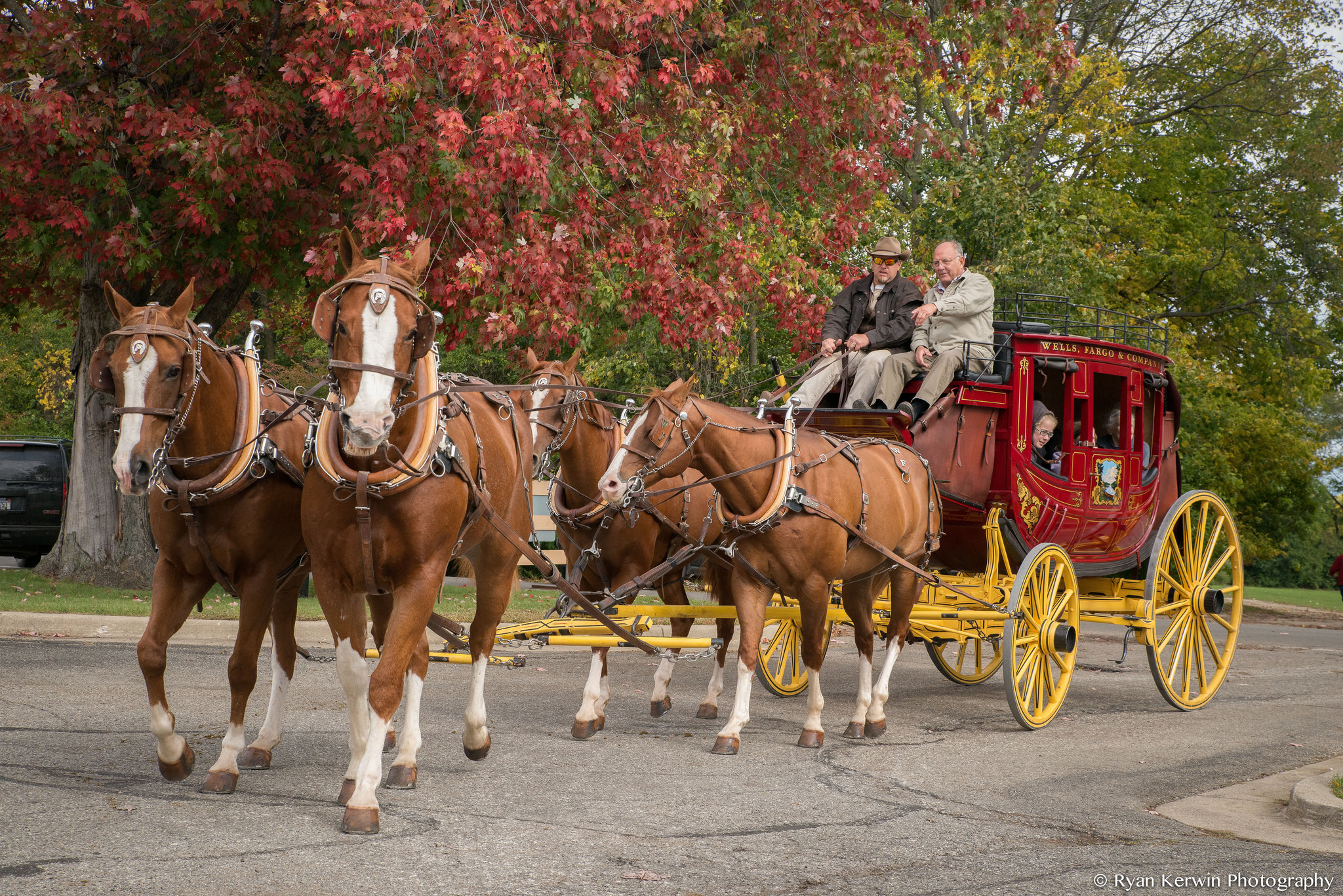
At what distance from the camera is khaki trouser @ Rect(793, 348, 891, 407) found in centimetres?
954

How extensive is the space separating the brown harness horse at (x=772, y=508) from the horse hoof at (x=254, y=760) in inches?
89.2

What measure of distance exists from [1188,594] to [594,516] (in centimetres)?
527

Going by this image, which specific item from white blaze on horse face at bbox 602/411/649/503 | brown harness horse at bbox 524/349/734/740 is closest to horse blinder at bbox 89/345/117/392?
white blaze on horse face at bbox 602/411/649/503

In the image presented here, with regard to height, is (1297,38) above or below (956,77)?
above

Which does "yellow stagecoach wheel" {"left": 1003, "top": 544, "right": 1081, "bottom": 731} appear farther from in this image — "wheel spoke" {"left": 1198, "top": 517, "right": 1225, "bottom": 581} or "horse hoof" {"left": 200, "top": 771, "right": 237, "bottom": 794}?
"horse hoof" {"left": 200, "top": 771, "right": 237, "bottom": 794}

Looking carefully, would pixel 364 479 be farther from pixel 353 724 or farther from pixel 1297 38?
pixel 1297 38

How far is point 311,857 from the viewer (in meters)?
4.55

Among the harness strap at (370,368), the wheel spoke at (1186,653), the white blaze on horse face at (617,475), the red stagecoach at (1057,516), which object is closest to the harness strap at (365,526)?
the harness strap at (370,368)

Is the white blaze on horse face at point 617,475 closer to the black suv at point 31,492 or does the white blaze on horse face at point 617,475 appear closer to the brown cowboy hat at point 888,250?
the brown cowboy hat at point 888,250

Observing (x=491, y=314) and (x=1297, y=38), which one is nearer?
(x=491, y=314)

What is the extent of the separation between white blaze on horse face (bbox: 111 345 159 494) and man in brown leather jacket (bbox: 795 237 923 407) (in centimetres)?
544

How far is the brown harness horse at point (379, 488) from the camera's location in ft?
16.1

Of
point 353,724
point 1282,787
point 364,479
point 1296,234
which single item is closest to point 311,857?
point 353,724

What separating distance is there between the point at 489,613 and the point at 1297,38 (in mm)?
28944
